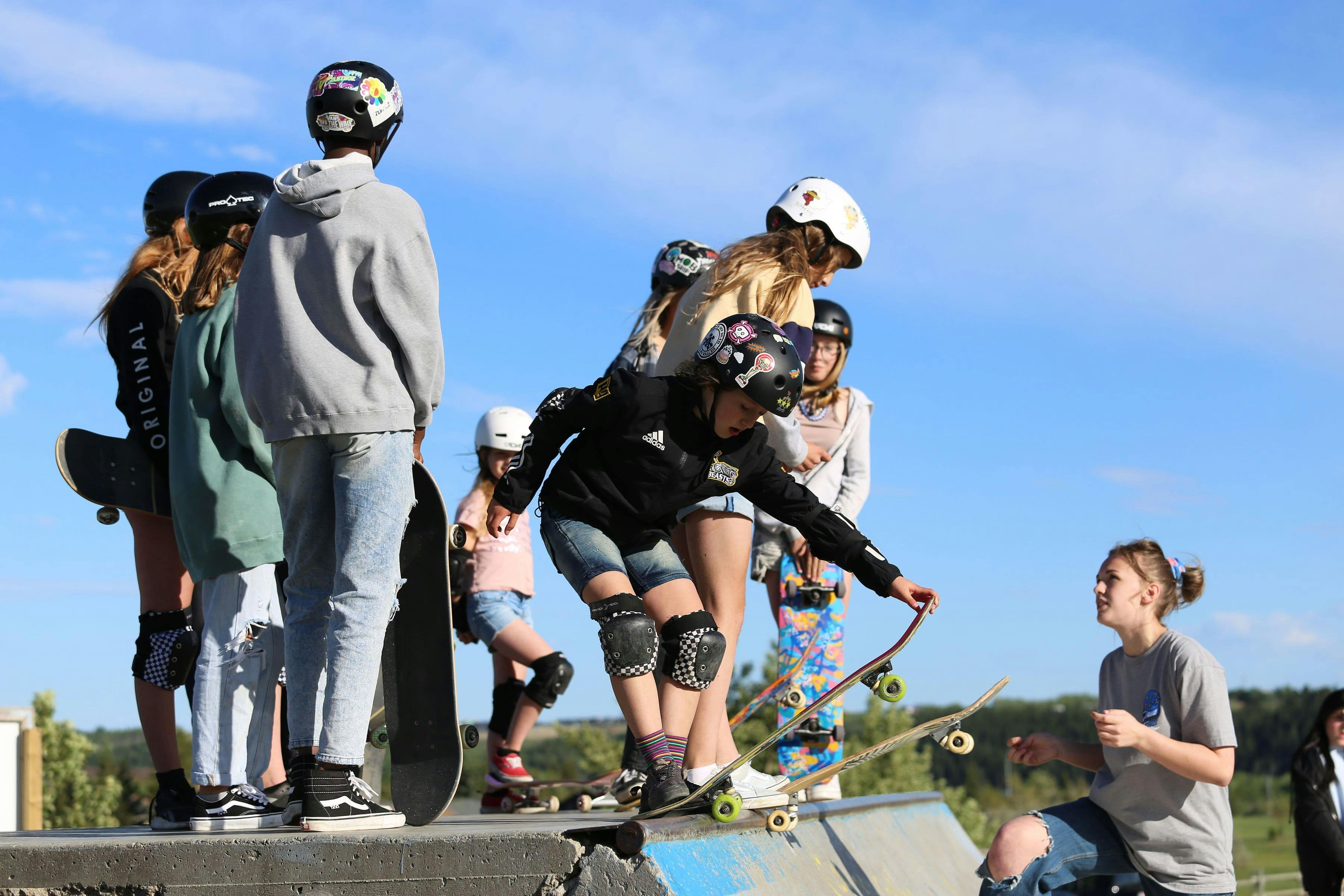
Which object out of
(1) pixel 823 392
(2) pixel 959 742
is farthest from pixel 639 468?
(1) pixel 823 392

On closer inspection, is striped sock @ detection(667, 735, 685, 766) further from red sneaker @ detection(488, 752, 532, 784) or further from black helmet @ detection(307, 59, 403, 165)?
red sneaker @ detection(488, 752, 532, 784)

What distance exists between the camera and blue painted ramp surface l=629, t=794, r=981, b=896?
10.8 feet

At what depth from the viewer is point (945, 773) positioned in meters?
166

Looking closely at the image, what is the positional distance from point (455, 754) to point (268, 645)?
33.5 inches

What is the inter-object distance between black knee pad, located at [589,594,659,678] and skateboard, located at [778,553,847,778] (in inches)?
96.9

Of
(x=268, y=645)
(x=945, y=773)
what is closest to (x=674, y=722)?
(x=268, y=645)

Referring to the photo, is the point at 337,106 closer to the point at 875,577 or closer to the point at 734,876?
the point at 875,577

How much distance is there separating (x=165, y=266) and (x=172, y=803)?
6.71 ft

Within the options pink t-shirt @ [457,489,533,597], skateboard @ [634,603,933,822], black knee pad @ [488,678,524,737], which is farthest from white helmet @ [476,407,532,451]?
skateboard @ [634,603,933,822]

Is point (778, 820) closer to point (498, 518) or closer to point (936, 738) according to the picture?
point (936, 738)

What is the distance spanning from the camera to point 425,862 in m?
3.14

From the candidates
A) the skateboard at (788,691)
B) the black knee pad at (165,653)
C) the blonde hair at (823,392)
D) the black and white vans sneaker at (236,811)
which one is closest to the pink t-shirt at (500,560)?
the skateboard at (788,691)

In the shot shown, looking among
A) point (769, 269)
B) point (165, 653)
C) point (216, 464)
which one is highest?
point (769, 269)

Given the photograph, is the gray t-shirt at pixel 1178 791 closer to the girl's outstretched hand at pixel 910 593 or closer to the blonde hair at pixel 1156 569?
the blonde hair at pixel 1156 569
